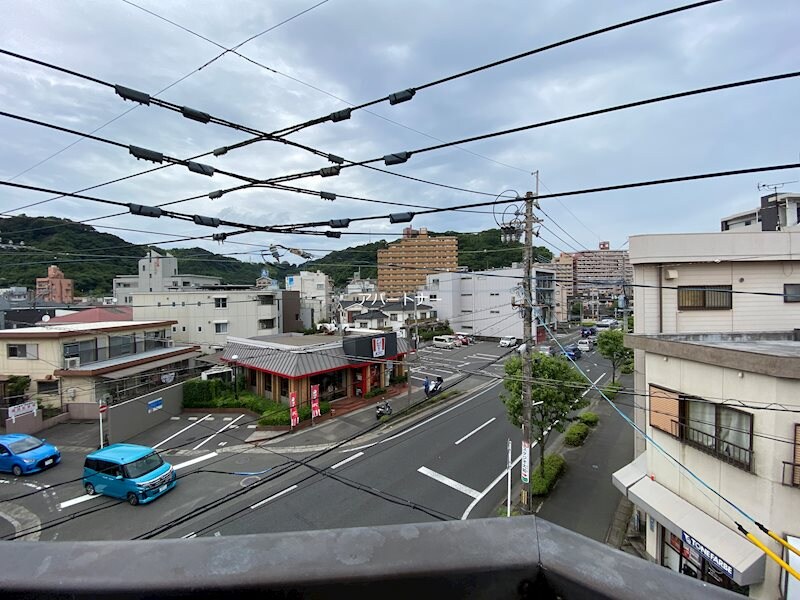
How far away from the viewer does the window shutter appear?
823cm

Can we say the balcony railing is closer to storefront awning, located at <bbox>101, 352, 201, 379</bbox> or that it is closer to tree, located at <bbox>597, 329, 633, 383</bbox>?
tree, located at <bbox>597, 329, 633, 383</bbox>

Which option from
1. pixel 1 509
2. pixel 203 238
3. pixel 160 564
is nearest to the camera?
pixel 160 564

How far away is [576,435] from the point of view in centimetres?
1602

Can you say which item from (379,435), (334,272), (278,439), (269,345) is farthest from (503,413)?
(334,272)

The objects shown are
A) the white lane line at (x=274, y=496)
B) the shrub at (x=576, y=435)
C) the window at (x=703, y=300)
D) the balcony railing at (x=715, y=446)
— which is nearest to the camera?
the balcony railing at (x=715, y=446)

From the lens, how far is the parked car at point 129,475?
11.7 metres

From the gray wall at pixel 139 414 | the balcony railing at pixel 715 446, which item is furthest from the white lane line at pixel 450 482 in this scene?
the gray wall at pixel 139 414

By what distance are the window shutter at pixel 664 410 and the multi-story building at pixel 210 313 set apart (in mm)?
28883

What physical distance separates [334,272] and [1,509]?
237 feet

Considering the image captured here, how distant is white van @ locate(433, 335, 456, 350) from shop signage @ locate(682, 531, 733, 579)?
112 feet

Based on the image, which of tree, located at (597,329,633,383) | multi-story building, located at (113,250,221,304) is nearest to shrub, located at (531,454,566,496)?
tree, located at (597,329,633,383)

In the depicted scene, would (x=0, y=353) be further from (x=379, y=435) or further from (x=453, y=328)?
(x=453, y=328)

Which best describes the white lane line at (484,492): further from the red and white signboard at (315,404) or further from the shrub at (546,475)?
the red and white signboard at (315,404)

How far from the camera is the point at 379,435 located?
17344 millimetres
